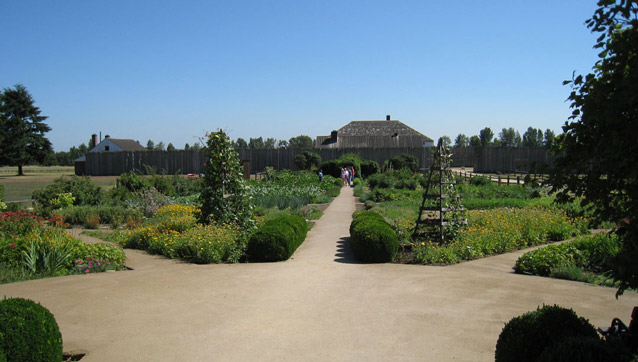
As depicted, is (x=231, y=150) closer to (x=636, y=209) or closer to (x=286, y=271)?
(x=286, y=271)

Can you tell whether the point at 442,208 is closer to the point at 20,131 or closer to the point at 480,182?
the point at 480,182

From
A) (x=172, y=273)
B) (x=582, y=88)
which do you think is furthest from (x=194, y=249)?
(x=582, y=88)

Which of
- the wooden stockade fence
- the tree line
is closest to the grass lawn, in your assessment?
the wooden stockade fence

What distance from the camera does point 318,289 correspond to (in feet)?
22.7

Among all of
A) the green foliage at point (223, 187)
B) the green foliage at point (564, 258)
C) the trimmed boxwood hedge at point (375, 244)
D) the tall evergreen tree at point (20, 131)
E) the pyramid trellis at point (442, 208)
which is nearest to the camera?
the green foliage at point (564, 258)

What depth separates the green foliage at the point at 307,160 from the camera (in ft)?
125

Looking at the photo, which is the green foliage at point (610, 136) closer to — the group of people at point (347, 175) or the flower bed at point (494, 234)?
the flower bed at point (494, 234)

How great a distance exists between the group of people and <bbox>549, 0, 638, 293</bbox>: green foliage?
90.0ft

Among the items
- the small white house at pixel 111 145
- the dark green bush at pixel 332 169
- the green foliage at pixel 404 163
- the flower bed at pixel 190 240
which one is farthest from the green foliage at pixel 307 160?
the small white house at pixel 111 145

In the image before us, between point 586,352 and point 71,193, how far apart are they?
708 inches

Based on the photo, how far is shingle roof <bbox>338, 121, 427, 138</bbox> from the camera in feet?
180

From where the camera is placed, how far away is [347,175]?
3078 centimetres

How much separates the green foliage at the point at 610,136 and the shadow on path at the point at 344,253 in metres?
6.26

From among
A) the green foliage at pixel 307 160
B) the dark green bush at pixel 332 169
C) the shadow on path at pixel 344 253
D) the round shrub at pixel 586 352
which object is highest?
the green foliage at pixel 307 160
